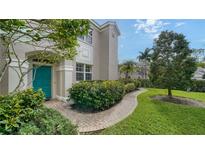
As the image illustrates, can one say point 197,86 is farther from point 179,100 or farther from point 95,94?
point 95,94

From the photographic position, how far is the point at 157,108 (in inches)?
188

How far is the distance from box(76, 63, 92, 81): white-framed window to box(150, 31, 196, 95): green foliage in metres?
2.16

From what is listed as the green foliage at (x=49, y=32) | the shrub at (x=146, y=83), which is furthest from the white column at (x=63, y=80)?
the shrub at (x=146, y=83)

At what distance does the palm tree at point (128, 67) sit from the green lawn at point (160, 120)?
1.00 m

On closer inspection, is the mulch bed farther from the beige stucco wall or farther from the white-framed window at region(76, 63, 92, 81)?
the white-framed window at region(76, 63, 92, 81)

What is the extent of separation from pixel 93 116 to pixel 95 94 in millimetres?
748

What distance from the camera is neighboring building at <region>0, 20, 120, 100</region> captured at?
384 cm

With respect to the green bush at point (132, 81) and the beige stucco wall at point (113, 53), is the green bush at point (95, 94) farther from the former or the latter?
the beige stucco wall at point (113, 53)

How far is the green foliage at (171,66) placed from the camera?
5504mm

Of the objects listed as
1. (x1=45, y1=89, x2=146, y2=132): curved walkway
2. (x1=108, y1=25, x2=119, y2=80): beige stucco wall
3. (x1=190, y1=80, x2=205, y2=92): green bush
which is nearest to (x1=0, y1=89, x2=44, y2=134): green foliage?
(x1=45, y1=89, x2=146, y2=132): curved walkway

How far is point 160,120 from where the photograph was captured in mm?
4035

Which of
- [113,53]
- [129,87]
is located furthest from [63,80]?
[129,87]
